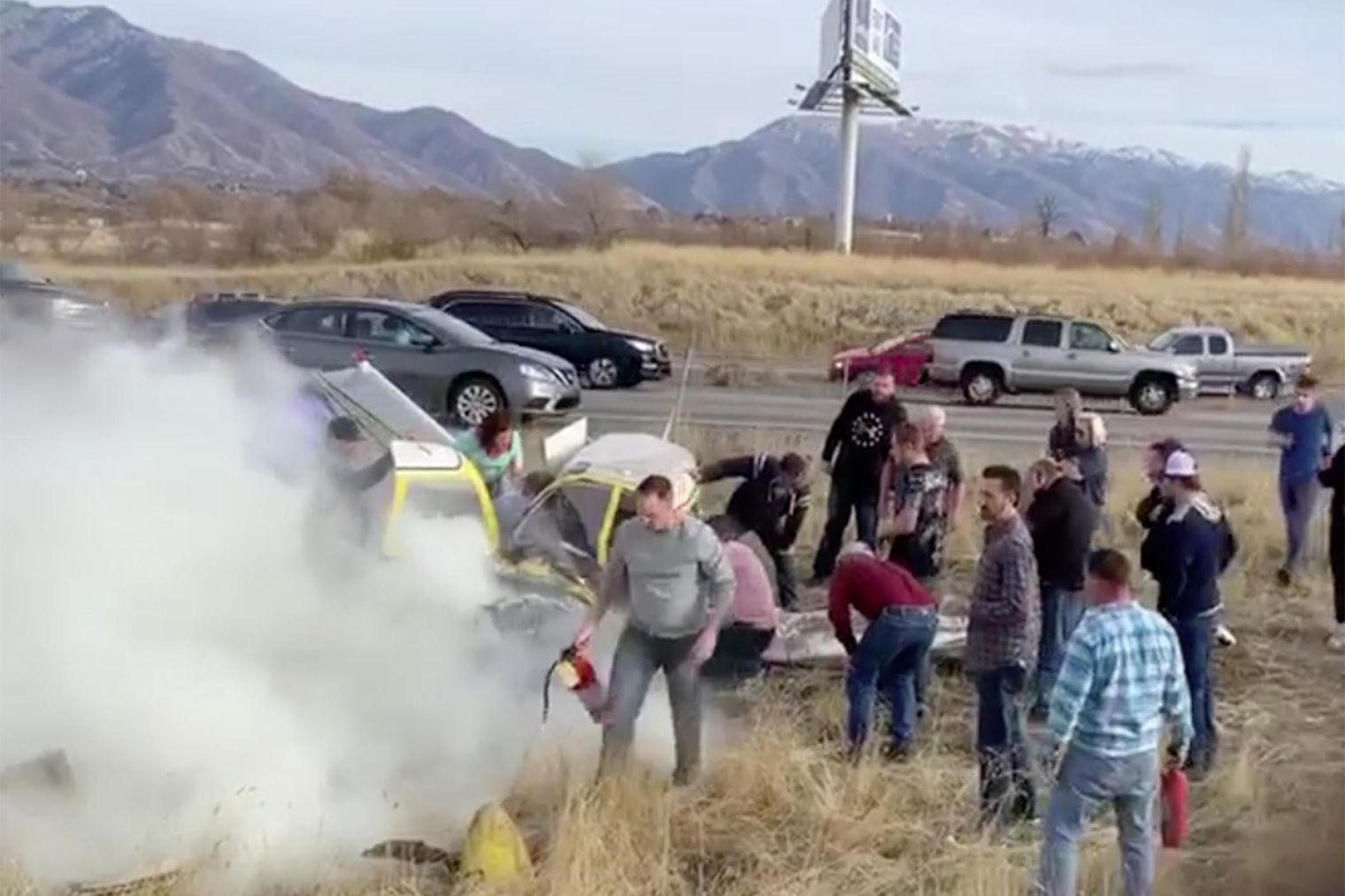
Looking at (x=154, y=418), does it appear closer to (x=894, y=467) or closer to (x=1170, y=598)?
(x=894, y=467)

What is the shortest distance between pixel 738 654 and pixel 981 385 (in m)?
21.4

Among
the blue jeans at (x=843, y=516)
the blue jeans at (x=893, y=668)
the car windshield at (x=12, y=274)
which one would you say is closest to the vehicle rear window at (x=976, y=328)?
the car windshield at (x=12, y=274)

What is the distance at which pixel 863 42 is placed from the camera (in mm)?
56719

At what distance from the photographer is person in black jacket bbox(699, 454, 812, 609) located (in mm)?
11023

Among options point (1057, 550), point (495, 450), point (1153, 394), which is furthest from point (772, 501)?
point (1153, 394)

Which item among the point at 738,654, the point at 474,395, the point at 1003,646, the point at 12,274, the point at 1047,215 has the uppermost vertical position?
the point at 1047,215

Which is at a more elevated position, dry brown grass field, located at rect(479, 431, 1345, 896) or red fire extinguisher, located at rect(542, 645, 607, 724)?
red fire extinguisher, located at rect(542, 645, 607, 724)

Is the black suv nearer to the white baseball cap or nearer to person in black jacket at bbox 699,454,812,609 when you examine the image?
person in black jacket at bbox 699,454,812,609

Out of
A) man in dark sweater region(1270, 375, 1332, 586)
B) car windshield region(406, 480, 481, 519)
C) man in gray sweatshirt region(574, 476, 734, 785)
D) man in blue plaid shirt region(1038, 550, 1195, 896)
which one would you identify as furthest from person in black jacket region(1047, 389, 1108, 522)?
man in blue plaid shirt region(1038, 550, 1195, 896)

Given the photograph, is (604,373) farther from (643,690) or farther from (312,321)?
(643,690)

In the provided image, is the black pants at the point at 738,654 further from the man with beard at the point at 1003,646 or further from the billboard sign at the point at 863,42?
the billboard sign at the point at 863,42

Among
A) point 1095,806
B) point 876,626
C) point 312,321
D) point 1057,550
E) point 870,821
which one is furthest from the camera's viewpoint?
point 312,321

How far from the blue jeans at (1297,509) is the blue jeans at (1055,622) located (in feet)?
13.6

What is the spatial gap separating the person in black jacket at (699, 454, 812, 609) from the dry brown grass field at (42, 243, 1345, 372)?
27222 millimetres
